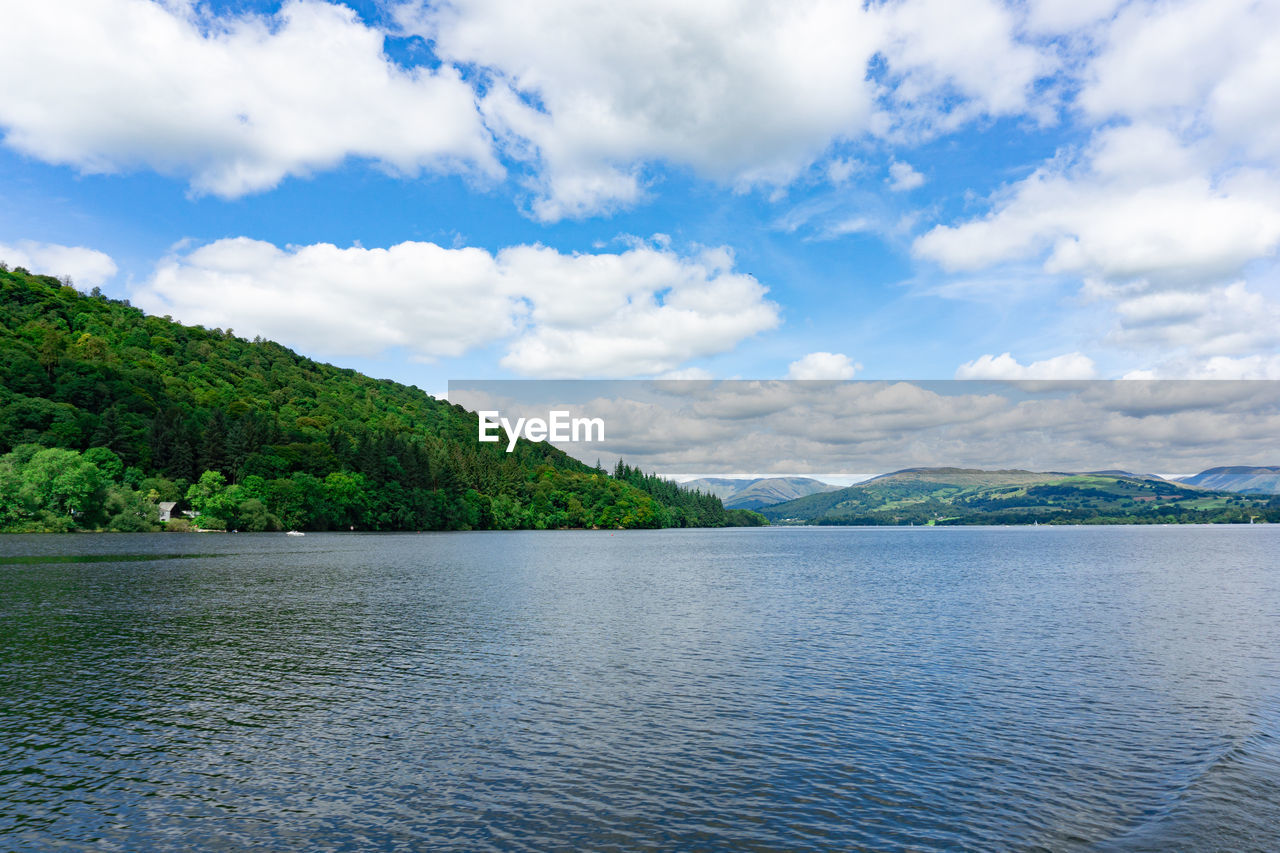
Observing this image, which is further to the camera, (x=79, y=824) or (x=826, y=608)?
(x=826, y=608)

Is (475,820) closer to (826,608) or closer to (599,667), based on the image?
(599,667)

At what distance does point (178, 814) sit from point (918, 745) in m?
23.1

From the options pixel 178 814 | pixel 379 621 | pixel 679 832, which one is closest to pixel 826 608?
pixel 379 621

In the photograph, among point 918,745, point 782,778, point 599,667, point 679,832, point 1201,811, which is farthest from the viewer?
point 599,667

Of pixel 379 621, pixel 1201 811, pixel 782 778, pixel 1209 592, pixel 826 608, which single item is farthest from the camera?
pixel 1209 592

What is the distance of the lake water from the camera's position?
1831cm

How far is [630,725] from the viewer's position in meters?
26.8

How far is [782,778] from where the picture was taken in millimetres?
21562

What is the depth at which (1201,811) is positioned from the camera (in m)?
19.5

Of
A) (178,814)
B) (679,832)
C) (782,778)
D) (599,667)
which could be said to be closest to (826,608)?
(599,667)

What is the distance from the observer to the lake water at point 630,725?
1831 centimetres

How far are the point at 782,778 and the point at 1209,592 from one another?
243 ft

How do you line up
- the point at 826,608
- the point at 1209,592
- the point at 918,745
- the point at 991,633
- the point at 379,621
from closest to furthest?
the point at 918,745
the point at 991,633
the point at 379,621
the point at 826,608
the point at 1209,592

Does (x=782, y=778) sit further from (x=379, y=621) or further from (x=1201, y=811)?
(x=379, y=621)
